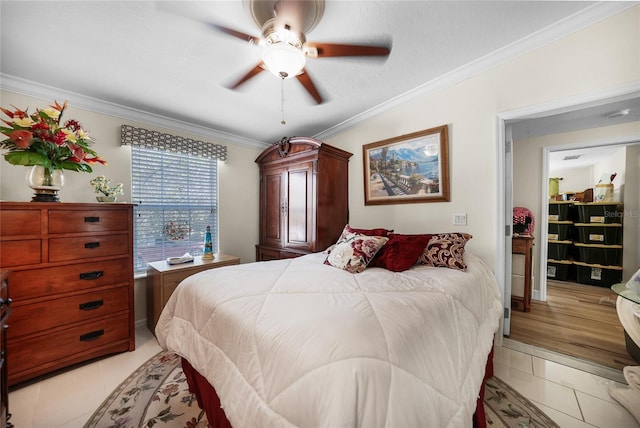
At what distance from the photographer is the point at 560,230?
4.38m

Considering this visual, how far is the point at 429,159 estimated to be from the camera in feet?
7.94

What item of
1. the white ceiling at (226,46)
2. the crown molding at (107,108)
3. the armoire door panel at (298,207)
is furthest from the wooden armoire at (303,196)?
the crown molding at (107,108)

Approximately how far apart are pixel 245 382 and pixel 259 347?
16 cm

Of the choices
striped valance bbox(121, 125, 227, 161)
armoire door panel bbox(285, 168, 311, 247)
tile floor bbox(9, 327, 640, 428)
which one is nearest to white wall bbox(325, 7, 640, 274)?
armoire door panel bbox(285, 168, 311, 247)

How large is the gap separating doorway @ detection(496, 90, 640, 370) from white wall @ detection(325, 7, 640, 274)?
82 mm

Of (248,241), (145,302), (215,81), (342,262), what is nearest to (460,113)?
(342,262)

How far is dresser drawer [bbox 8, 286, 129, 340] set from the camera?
1692 mm

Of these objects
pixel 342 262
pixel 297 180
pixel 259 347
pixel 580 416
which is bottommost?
pixel 580 416

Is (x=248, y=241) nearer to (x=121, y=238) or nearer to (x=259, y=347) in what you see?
(x=121, y=238)

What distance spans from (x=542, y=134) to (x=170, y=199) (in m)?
4.58

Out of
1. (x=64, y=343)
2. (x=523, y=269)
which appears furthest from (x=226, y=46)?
(x=523, y=269)

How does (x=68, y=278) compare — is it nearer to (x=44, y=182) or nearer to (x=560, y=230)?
(x=44, y=182)

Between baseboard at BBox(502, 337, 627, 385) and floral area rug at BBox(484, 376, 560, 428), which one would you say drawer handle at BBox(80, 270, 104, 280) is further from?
baseboard at BBox(502, 337, 627, 385)

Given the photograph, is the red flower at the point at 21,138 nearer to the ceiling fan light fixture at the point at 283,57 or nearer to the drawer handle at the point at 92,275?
the drawer handle at the point at 92,275
